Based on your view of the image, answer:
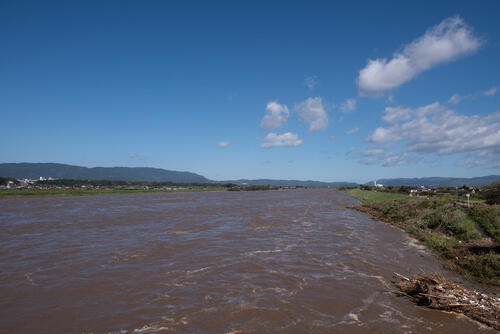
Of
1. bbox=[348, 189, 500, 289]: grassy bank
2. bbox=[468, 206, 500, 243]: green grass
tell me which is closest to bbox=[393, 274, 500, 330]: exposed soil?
bbox=[348, 189, 500, 289]: grassy bank

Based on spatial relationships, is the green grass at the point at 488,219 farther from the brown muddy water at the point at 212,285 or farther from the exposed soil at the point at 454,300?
the exposed soil at the point at 454,300

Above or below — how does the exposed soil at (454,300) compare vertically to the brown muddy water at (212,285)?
above

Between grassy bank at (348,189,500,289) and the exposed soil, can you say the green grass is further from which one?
the exposed soil

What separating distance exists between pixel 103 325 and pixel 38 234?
1598cm

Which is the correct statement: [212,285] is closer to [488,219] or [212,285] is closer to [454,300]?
[454,300]

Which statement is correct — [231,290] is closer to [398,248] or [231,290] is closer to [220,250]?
[220,250]

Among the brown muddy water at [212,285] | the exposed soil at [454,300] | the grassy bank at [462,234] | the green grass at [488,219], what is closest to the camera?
the exposed soil at [454,300]

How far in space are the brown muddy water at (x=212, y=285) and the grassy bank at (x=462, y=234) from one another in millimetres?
1037

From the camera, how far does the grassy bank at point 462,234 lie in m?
10.0

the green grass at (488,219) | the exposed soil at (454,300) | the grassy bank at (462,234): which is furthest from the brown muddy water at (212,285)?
the green grass at (488,219)

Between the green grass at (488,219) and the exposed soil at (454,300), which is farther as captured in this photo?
the green grass at (488,219)

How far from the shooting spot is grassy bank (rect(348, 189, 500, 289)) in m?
10.0

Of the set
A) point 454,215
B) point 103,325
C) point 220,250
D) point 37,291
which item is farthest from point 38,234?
point 454,215

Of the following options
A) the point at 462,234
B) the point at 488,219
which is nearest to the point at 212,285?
the point at 462,234
